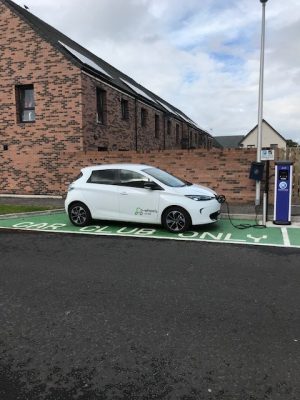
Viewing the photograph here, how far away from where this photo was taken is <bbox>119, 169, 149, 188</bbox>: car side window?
9.09m

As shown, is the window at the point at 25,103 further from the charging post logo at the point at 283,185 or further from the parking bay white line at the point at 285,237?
the parking bay white line at the point at 285,237

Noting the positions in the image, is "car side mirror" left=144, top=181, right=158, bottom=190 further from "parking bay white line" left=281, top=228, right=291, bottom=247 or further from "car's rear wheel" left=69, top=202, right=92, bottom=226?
"parking bay white line" left=281, top=228, right=291, bottom=247

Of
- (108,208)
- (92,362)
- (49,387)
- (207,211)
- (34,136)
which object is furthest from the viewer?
(34,136)

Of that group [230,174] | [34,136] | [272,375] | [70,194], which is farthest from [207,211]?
[34,136]

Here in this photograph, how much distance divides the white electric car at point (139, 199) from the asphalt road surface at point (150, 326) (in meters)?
1.88

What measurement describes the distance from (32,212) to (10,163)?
5486mm

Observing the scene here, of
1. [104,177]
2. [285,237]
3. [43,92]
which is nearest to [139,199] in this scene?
[104,177]

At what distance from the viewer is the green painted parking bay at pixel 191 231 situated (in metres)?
8.03

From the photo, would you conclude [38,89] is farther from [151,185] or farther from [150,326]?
[150,326]

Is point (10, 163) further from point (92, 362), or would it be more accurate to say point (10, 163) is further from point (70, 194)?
point (92, 362)

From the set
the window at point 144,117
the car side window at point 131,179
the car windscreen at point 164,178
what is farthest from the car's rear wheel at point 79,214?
the window at point 144,117

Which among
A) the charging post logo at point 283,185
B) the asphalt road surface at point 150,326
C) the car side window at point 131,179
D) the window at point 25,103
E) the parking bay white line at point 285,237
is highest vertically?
the window at point 25,103

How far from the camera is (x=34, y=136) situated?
1562 cm

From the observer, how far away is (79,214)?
962 centimetres
